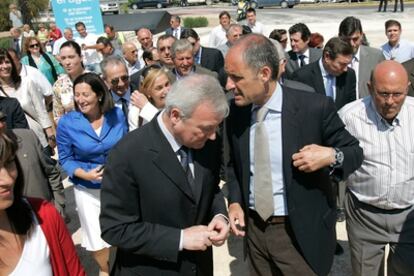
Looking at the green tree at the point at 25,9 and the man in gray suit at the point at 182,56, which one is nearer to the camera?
the man in gray suit at the point at 182,56

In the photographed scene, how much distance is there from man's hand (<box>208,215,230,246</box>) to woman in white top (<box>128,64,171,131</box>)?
5.47 feet

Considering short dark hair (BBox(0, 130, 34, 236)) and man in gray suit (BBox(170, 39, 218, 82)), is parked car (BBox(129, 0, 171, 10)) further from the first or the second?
short dark hair (BBox(0, 130, 34, 236))

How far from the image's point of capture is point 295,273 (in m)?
2.81

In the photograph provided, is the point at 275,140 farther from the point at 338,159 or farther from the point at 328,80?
the point at 328,80

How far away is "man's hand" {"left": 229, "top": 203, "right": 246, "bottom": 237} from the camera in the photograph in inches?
108

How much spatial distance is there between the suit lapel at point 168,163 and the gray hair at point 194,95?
17cm

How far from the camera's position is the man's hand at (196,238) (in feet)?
7.22

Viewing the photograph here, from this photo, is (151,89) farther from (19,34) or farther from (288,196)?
(19,34)

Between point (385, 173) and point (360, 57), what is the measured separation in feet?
8.67

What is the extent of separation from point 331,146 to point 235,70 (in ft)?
2.54

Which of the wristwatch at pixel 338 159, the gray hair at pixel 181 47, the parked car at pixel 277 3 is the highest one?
the gray hair at pixel 181 47

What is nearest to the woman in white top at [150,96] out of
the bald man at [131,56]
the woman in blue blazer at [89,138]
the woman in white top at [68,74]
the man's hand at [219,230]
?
the woman in blue blazer at [89,138]

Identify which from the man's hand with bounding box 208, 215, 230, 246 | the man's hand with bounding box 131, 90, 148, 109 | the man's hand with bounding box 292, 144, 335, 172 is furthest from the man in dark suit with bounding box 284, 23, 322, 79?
the man's hand with bounding box 208, 215, 230, 246

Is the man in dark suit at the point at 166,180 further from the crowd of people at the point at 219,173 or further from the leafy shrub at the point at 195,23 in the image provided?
the leafy shrub at the point at 195,23
